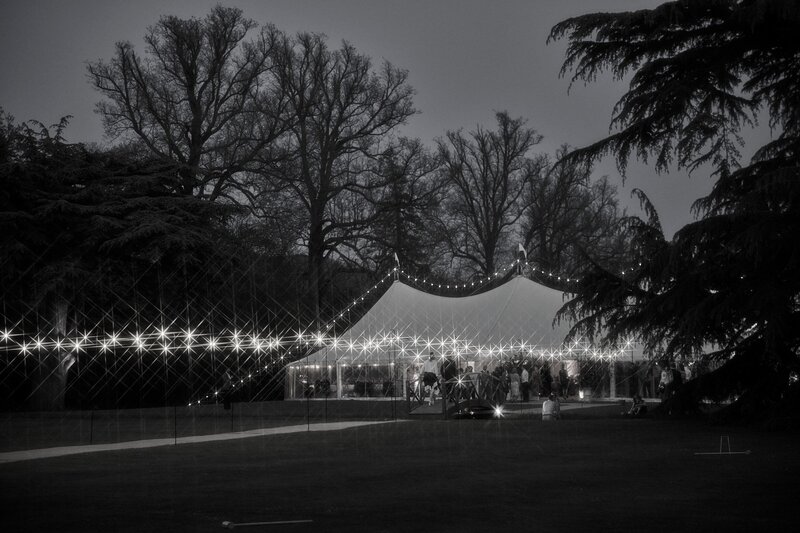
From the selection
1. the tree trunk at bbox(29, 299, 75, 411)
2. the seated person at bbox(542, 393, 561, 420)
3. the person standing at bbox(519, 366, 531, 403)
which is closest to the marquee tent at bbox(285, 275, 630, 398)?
the person standing at bbox(519, 366, 531, 403)

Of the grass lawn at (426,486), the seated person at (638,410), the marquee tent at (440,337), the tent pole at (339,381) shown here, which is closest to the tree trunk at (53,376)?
the marquee tent at (440,337)

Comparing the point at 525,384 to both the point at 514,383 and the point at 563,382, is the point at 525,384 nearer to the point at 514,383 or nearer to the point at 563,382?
the point at 514,383

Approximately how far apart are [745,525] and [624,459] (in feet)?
16.0

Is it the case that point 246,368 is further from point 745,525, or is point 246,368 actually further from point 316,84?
point 745,525

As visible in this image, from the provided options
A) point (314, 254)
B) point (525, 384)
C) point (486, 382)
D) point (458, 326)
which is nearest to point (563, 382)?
point (525, 384)

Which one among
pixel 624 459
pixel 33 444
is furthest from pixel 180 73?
pixel 624 459

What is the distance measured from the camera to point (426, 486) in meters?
9.00

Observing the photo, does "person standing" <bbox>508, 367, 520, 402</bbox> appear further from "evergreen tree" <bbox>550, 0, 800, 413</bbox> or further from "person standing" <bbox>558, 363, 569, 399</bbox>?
"evergreen tree" <bbox>550, 0, 800, 413</bbox>

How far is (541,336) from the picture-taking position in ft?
95.3

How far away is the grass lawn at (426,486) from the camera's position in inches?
270

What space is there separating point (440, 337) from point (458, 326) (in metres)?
1.90

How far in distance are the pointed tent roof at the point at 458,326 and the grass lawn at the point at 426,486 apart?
13.3 metres

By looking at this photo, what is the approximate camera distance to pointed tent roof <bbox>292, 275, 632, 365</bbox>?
2858 centimetres

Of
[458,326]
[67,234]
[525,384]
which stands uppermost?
[67,234]
